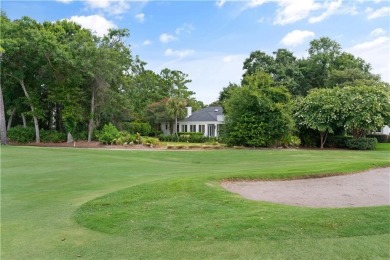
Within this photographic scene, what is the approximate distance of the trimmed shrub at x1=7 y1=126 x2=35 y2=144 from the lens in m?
30.8

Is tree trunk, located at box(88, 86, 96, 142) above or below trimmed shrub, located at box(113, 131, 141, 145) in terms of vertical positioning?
above

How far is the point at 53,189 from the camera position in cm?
862

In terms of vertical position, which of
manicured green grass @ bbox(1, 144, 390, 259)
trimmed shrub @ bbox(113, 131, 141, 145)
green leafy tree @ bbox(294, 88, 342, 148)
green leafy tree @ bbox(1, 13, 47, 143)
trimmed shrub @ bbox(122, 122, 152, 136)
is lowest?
manicured green grass @ bbox(1, 144, 390, 259)

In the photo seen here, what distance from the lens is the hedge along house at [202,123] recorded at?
41.9 m

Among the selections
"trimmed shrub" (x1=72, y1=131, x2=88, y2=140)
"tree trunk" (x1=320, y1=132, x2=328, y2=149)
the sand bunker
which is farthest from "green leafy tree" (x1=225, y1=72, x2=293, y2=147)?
the sand bunker

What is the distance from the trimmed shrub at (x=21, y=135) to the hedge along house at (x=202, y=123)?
1835cm

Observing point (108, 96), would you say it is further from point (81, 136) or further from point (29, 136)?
point (29, 136)

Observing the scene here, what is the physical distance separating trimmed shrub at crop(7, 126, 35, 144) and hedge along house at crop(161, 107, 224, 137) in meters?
18.4

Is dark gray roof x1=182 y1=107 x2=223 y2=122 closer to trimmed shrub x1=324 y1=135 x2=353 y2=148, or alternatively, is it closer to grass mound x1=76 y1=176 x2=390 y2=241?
Result: trimmed shrub x1=324 y1=135 x2=353 y2=148

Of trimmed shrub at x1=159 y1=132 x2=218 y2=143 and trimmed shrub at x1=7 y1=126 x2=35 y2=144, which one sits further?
trimmed shrub at x1=159 y1=132 x2=218 y2=143

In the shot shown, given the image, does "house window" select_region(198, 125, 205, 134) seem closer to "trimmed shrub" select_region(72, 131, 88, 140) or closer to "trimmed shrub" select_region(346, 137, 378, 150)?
"trimmed shrub" select_region(72, 131, 88, 140)

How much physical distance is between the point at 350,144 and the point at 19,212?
87.8ft

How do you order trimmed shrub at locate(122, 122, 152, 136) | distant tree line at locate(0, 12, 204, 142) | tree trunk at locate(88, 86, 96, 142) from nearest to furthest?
distant tree line at locate(0, 12, 204, 142) → tree trunk at locate(88, 86, 96, 142) → trimmed shrub at locate(122, 122, 152, 136)

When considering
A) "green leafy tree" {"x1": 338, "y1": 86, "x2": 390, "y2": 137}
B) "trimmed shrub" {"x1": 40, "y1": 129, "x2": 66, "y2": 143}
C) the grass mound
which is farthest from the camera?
"trimmed shrub" {"x1": 40, "y1": 129, "x2": 66, "y2": 143}
